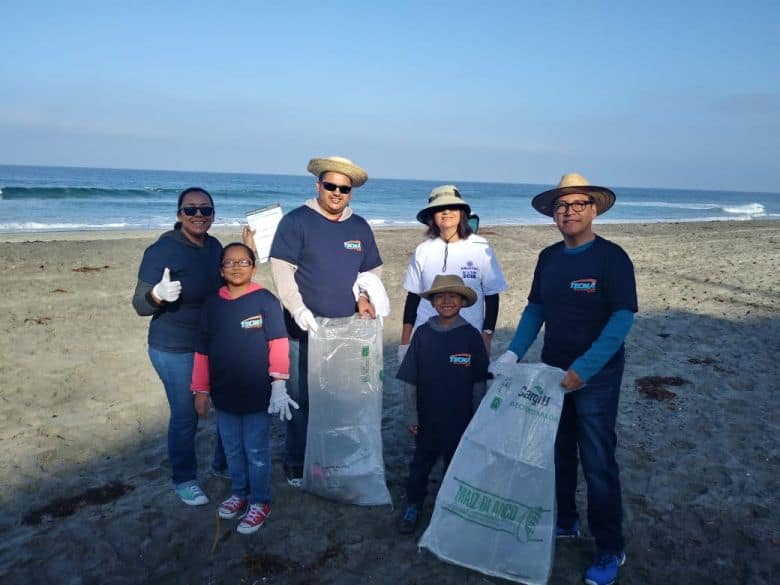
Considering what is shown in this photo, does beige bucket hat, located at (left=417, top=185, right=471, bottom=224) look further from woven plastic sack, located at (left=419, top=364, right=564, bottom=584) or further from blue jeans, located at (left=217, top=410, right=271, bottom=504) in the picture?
blue jeans, located at (left=217, top=410, right=271, bottom=504)

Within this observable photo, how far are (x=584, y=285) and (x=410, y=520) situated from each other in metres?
1.61

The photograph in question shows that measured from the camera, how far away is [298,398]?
134 inches

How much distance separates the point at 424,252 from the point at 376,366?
0.78 meters

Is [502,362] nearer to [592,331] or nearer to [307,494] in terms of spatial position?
[592,331]

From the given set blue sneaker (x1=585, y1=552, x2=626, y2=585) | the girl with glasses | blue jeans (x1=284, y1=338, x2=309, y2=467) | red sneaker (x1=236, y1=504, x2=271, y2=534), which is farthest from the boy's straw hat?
red sneaker (x1=236, y1=504, x2=271, y2=534)

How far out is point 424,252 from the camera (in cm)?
346

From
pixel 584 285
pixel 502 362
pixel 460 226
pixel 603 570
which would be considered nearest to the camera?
pixel 584 285

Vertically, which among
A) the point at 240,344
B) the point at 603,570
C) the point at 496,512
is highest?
the point at 240,344

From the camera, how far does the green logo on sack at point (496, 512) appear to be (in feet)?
8.23

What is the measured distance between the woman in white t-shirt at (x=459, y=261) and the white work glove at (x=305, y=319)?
626 millimetres

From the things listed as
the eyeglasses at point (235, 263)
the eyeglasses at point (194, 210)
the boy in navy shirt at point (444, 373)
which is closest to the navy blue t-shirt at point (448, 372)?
the boy in navy shirt at point (444, 373)

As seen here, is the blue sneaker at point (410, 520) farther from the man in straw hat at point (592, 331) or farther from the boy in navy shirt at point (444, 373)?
the man in straw hat at point (592, 331)

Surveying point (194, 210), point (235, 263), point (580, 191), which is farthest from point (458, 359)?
point (194, 210)

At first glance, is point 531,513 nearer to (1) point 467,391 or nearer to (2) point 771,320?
(1) point 467,391
